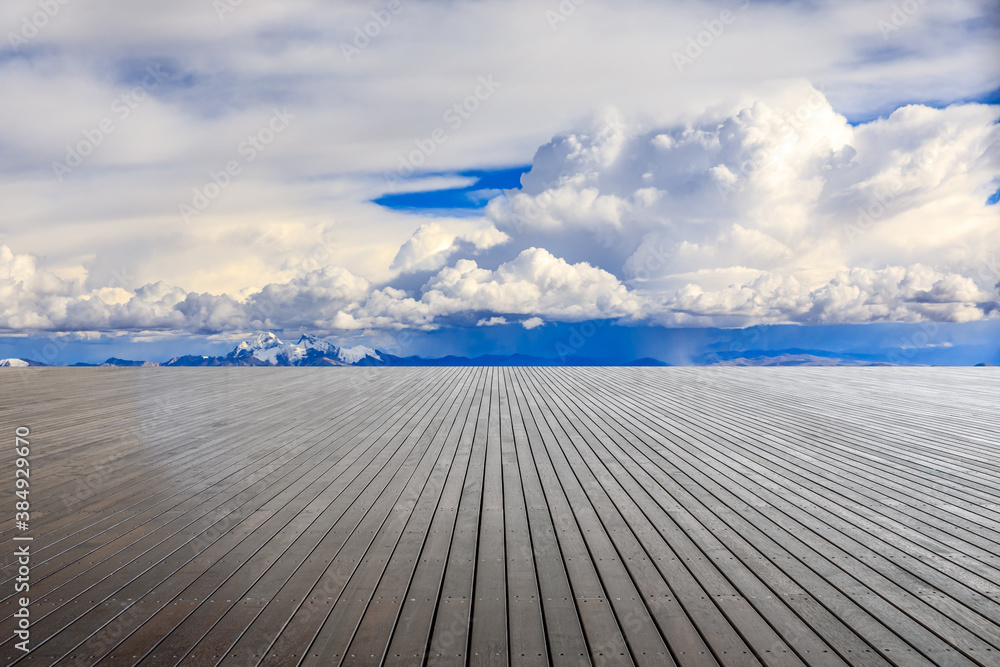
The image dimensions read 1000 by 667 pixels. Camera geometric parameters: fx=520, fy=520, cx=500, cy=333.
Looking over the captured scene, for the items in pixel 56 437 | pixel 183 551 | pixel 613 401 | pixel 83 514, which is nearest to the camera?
pixel 183 551

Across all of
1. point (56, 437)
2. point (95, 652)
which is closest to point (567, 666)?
point (95, 652)

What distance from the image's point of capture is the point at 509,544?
2.75 metres

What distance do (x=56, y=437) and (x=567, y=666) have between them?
6.44 m

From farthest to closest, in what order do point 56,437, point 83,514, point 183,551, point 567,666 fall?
point 56,437 < point 83,514 < point 183,551 < point 567,666

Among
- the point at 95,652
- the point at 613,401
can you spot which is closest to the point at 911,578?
the point at 95,652

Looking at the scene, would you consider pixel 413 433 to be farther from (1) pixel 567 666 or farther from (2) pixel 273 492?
(1) pixel 567 666

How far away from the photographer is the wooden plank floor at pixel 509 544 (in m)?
1.91

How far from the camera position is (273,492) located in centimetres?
366

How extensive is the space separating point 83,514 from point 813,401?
9473 millimetres

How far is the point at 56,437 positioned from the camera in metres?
5.71

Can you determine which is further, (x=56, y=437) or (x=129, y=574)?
(x=56, y=437)

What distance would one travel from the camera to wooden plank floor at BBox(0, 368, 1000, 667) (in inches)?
75.2

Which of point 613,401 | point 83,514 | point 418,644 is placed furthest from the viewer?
point 613,401

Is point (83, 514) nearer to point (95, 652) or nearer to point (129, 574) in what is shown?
point (129, 574)
